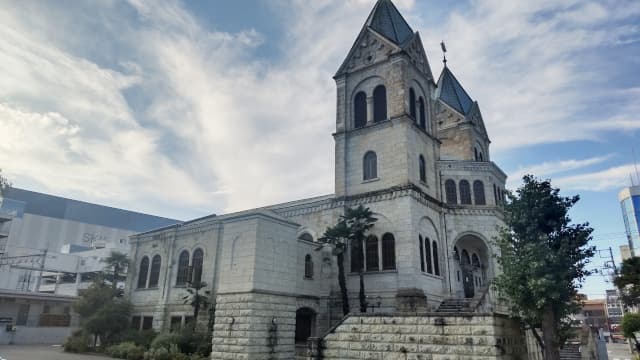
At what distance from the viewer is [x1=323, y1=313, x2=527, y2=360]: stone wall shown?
1391 cm

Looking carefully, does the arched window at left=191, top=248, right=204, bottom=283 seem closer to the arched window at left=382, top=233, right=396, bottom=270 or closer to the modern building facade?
the arched window at left=382, top=233, right=396, bottom=270

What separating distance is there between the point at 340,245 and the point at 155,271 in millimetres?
16714

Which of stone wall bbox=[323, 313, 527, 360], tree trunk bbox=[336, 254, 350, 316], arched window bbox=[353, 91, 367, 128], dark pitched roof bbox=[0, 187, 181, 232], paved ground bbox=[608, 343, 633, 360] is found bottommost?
paved ground bbox=[608, 343, 633, 360]

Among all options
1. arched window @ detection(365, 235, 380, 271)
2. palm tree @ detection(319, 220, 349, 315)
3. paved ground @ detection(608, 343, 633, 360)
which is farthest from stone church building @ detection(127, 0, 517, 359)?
paved ground @ detection(608, 343, 633, 360)

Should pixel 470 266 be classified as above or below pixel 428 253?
below

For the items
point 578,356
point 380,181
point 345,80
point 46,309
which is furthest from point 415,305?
point 46,309

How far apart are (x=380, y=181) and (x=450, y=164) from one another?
5976mm

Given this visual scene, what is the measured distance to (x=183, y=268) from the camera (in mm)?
30828

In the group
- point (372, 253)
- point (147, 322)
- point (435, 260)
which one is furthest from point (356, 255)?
point (147, 322)

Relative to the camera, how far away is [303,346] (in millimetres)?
22547

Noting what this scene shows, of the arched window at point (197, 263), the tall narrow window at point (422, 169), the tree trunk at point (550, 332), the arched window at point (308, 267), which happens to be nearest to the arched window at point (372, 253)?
the arched window at point (308, 267)

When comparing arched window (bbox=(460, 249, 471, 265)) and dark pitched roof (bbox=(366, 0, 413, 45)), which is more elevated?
dark pitched roof (bbox=(366, 0, 413, 45))

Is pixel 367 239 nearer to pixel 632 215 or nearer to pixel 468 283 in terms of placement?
pixel 468 283

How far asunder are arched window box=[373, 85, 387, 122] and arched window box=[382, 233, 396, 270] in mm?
8008
